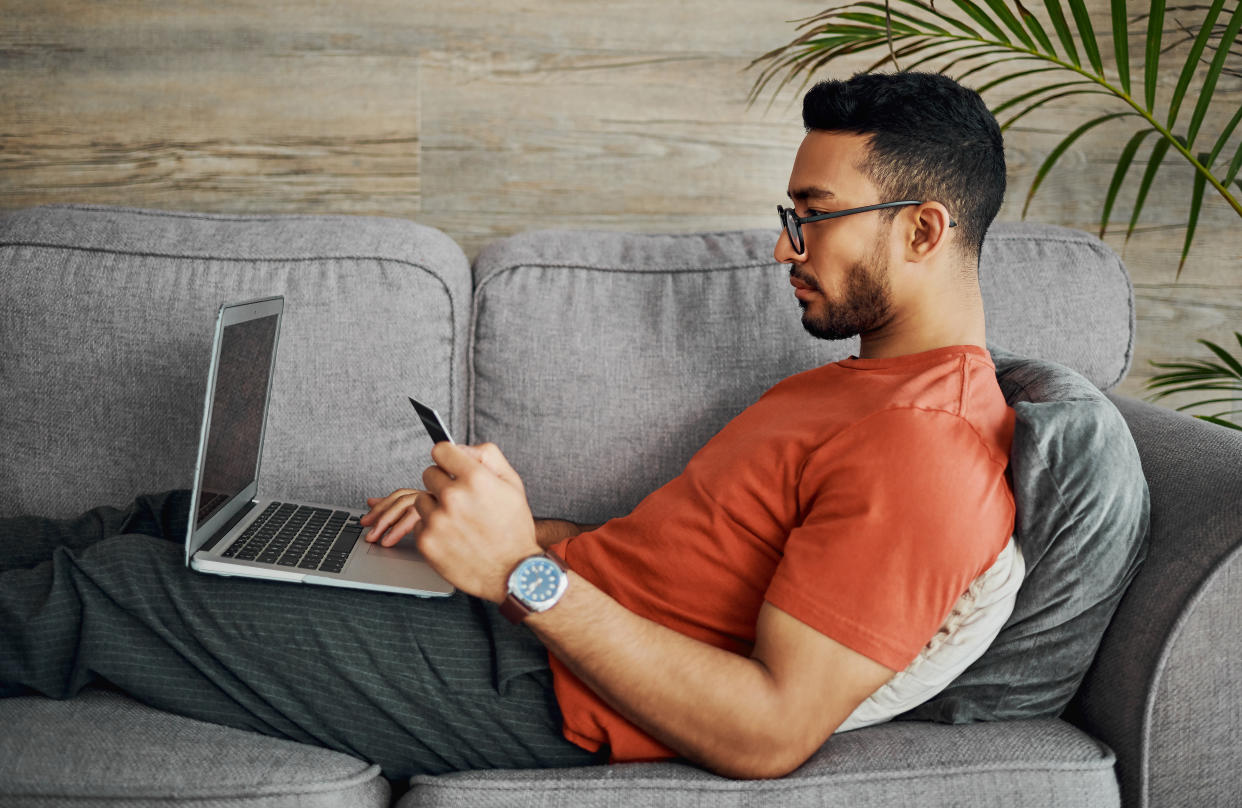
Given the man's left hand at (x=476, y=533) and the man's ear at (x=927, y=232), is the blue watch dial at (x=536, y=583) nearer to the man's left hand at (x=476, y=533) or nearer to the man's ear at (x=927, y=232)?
the man's left hand at (x=476, y=533)

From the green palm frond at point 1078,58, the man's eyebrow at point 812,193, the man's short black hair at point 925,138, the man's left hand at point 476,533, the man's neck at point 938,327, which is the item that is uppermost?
the green palm frond at point 1078,58

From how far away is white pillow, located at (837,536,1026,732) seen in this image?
2.96 ft

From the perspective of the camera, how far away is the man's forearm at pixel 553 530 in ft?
4.10

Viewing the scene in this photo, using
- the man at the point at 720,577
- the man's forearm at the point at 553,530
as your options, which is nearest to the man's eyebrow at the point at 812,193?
the man at the point at 720,577

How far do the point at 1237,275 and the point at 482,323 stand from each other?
1.60 m

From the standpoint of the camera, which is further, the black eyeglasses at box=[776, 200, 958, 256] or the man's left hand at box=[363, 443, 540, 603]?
the black eyeglasses at box=[776, 200, 958, 256]

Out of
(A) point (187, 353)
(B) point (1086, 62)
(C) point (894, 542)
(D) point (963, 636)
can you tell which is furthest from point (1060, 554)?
(B) point (1086, 62)

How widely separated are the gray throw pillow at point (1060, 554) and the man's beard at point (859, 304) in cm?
19

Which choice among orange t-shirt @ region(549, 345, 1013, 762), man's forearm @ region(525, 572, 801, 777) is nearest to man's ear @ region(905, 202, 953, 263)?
orange t-shirt @ region(549, 345, 1013, 762)

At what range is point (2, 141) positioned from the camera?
5.52 feet

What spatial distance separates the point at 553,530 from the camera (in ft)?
4.16

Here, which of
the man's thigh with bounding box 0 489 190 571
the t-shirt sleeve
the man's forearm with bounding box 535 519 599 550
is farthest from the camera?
the man's forearm with bounding box 535 519 599 550

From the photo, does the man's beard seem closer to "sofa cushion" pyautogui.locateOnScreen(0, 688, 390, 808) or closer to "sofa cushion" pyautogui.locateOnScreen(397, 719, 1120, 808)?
"sofa cushion" pyautogui.locateOnScreen(397, 719, 1120, 808)

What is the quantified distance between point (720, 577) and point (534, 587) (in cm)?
22
